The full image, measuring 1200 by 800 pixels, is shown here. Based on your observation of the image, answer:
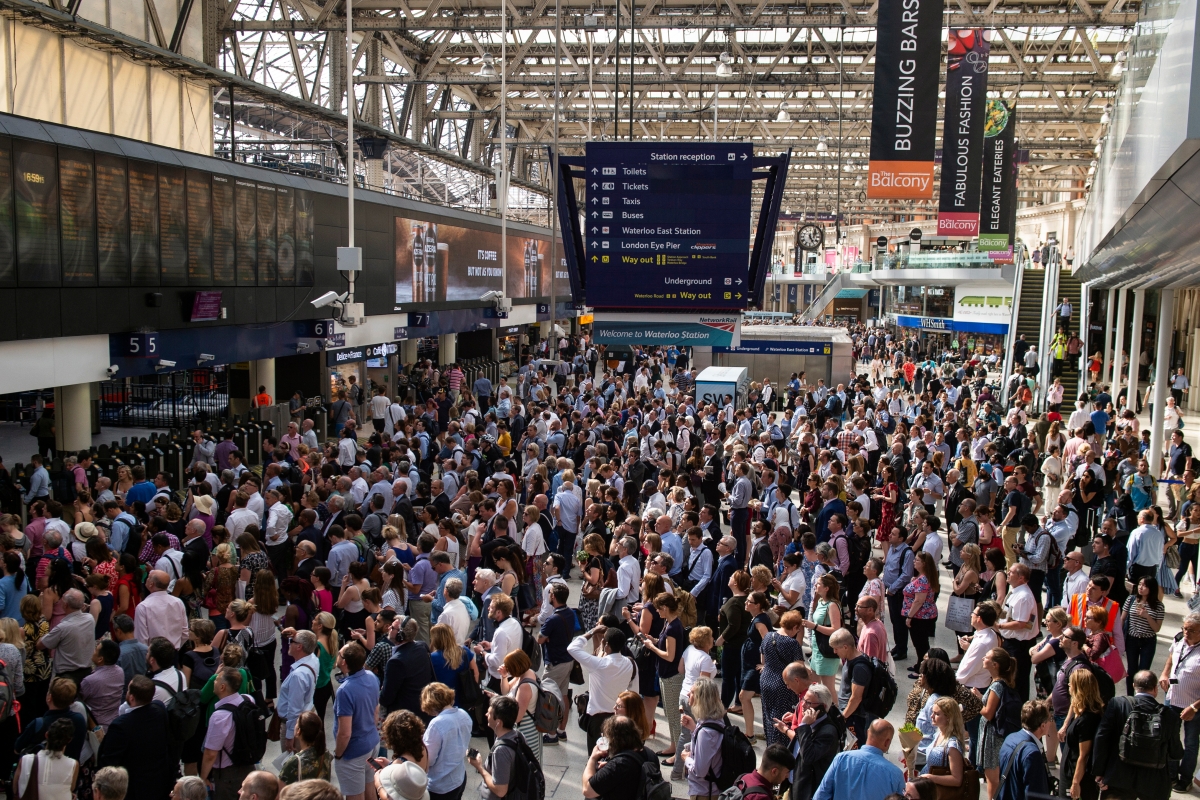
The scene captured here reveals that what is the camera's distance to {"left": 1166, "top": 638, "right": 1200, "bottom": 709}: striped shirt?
675 cm

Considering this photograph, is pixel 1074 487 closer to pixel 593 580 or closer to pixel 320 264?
pixel 593 580

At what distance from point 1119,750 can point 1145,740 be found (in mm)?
165

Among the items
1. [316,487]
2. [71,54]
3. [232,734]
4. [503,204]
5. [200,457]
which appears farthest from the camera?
[503,204]

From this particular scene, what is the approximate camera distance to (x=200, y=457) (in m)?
13.9

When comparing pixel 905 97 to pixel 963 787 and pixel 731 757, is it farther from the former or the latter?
pixel 731 757

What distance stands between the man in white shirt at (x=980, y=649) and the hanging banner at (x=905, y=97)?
920 cm

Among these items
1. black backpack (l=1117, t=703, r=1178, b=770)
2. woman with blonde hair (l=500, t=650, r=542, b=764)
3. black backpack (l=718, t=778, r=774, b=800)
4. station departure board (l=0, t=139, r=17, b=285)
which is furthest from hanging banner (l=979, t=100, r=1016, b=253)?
black backpack (l=718, t=778, r=774, b=800)

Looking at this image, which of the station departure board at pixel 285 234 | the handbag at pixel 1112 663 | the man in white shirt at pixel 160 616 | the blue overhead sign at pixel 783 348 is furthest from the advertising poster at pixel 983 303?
the man in white shirt at pixel 160 616

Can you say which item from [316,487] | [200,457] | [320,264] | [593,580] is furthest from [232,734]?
[320,264]

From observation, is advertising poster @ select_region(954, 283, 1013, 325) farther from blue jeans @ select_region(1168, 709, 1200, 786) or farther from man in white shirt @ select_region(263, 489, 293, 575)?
man in white shirt @ select_region(263, 489, 293, 575)

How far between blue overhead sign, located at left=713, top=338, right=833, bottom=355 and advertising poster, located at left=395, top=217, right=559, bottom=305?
6.97 m

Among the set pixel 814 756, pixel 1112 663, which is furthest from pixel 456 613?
pixel 1112 663

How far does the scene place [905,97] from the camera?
1514 cm

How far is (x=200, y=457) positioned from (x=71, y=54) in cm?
947
